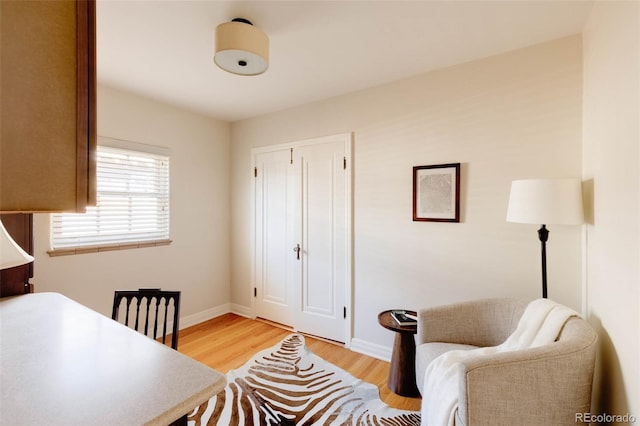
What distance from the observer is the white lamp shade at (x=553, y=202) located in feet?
5.54

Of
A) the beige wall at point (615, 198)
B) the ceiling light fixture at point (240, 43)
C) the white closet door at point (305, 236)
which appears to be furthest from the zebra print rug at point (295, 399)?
the ceiling light fixture at point (240, 43)

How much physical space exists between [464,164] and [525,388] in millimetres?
1601

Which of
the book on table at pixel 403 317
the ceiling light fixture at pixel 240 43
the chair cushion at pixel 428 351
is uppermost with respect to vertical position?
the ceiling light fixture at pixel 240 43

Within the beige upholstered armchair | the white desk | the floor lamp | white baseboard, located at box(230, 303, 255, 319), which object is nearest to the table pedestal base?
the beige upholstered armchair

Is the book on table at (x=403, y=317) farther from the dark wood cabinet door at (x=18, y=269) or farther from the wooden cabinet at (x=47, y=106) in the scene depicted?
the dark wood cabinet door at (x=18, y=269)

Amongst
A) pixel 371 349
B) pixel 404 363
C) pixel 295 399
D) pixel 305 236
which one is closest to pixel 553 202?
pixel 404 363

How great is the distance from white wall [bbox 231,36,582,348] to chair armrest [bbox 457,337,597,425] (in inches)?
39.2

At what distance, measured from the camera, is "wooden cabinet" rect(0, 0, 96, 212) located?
11.2 inches

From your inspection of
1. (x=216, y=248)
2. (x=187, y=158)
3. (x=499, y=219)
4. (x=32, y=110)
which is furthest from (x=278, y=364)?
(x=32, y=110)

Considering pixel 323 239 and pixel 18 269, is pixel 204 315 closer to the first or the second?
pixel 323 239

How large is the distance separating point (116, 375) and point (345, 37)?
7.07 ft

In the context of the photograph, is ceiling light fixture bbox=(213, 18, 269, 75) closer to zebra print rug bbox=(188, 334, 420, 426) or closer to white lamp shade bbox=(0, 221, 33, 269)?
white lamp shade bbox=(0, 221, 33, 269)

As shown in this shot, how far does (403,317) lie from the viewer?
2.37 m

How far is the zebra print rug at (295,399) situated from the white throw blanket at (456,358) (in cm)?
59
